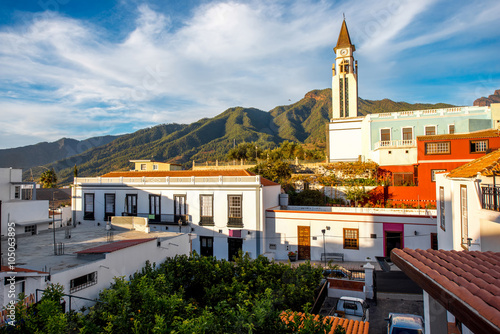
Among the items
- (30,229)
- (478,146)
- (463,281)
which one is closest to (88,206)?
(30,229)

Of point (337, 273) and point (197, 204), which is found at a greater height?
point (197, 204)

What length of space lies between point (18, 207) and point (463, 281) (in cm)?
1782

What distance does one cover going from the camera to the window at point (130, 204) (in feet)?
79.5

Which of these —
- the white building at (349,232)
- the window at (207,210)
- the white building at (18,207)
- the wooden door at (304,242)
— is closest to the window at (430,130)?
the white building at (349,232)

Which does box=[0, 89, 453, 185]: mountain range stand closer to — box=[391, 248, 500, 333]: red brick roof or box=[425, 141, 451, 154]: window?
box=[425, 141, 451, 154]: window

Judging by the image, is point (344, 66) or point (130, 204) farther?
point (344, 66)

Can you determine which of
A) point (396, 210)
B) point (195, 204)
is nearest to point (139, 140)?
point (195, 204)

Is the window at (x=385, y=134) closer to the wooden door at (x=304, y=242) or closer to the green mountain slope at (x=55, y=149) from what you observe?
the wooden door at (x=304, y=242)

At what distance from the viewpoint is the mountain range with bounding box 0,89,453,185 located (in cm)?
8750

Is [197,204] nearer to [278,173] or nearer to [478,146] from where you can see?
[278,173]

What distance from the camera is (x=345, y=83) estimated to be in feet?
135

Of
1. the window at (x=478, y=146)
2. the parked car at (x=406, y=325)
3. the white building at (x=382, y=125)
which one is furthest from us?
the white building at (x=382, y=125)

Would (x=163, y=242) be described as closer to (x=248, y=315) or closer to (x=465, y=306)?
(x=248, y=315)

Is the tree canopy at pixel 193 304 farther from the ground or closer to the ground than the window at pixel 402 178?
closer to the ground
